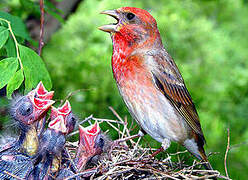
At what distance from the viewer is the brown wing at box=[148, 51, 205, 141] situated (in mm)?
3600

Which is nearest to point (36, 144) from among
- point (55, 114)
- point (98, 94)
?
point (55, 114)

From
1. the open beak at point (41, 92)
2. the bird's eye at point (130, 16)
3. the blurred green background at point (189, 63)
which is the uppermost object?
the bird's eye at point (130, 16)

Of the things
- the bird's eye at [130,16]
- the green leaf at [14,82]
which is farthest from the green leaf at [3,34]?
the bird's eye at [130,16]

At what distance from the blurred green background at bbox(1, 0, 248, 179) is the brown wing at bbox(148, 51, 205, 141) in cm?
58

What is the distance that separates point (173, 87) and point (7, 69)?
1700 millimetres

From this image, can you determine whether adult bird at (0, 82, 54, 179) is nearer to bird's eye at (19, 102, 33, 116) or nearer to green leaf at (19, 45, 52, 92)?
bird's eye at (19, 102, 33, 116)

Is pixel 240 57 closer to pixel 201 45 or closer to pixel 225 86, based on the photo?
pixel 201 45

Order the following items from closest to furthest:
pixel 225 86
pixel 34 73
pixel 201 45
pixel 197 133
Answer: pixel 34 73 < pixel 197 133 < pixel 225 86 < pixel 201 45

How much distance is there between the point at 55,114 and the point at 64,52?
4.52 metres

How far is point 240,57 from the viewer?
11328 millimetres

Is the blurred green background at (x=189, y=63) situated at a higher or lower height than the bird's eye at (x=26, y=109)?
lower

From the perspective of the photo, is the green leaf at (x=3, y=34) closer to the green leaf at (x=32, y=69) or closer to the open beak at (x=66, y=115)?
the green leaf at (x=32, y=69)

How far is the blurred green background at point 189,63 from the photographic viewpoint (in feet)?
18.6

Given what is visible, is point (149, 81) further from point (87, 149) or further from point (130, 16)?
point (87, 149)
